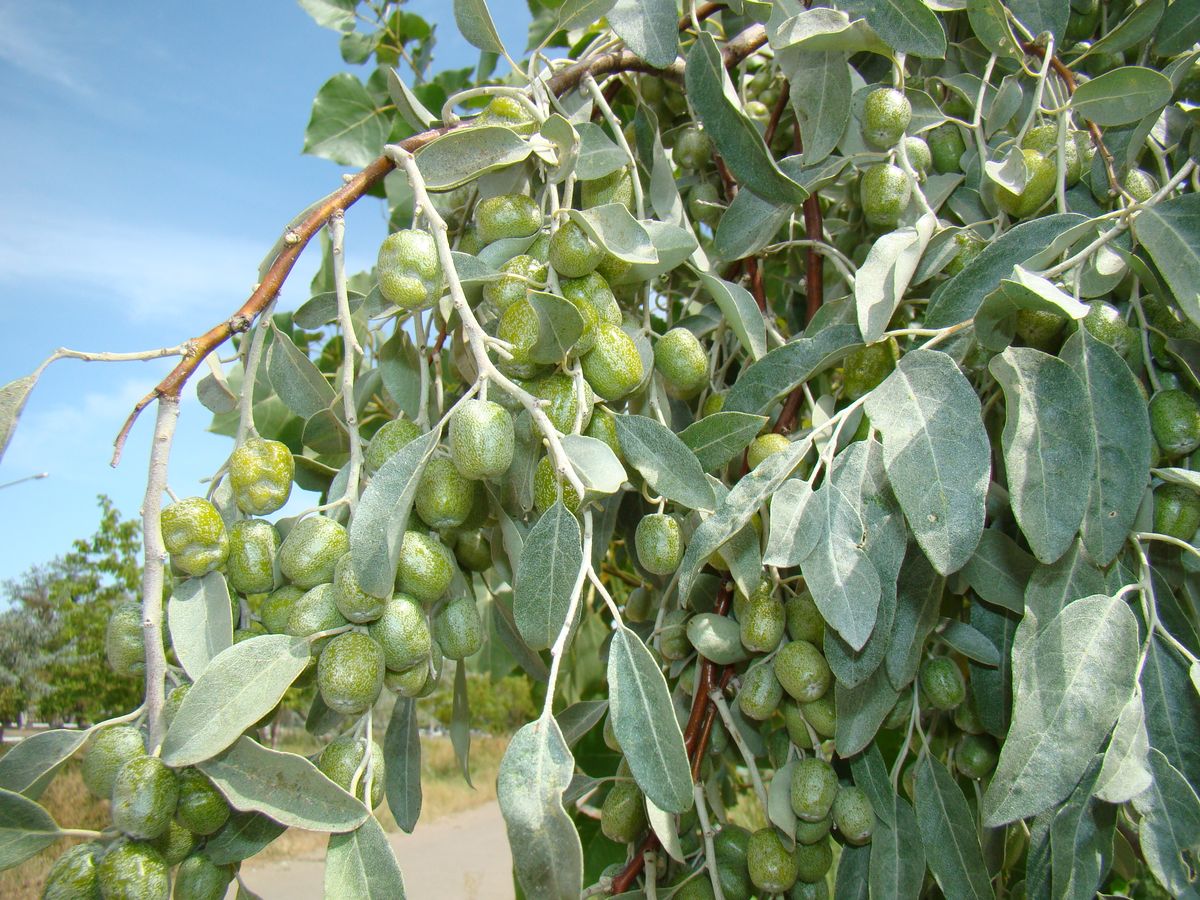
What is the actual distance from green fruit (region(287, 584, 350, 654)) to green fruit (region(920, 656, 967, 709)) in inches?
15.1

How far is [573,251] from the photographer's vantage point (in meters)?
0.51

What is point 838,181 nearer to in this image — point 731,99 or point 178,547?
point 731,99

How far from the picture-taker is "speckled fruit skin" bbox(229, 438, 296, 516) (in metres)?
0.49

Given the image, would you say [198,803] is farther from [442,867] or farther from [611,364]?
[442,867]

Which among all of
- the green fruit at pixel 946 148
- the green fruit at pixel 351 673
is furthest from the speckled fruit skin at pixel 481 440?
the green fruit at pixel 946 148

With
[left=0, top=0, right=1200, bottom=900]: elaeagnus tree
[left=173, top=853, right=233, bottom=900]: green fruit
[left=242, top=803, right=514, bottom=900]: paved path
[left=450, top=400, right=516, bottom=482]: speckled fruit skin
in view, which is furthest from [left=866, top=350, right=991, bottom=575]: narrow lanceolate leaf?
[left=242, top=803, right=514, bottom=900]: paved path

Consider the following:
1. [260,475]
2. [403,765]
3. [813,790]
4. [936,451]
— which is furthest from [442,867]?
[936,451]

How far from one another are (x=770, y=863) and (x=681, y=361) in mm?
345

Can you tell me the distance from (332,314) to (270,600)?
0.83ft

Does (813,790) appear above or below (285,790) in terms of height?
below

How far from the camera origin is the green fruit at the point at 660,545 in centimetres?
51

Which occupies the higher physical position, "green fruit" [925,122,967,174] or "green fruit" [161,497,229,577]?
"green fruit" [161,497,229,577]

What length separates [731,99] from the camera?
604mm

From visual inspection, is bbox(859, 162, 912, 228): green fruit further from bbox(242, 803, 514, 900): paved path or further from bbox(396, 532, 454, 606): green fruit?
bbox(242, 803, 514, 900): paved path
